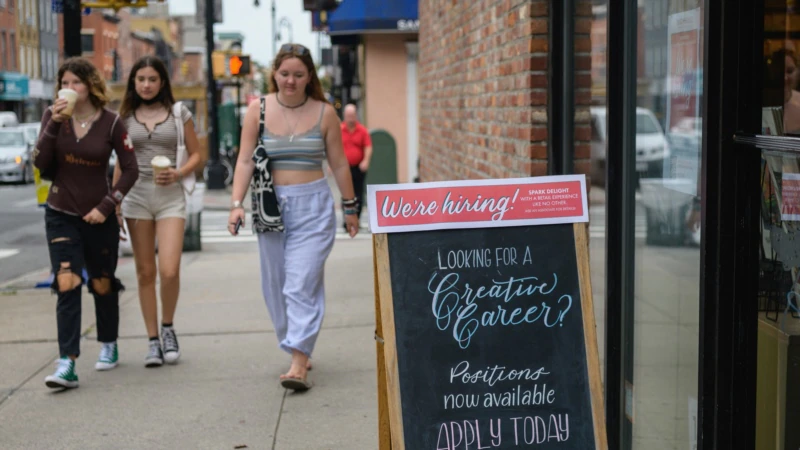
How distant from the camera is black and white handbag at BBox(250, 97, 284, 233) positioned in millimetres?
5910

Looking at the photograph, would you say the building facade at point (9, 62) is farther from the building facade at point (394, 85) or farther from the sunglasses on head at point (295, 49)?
the sunglasses on head at point (295, 49)

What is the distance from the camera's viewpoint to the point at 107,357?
6562 millimetres

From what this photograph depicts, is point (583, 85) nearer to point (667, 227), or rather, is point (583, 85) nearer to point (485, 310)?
point (667, 227)

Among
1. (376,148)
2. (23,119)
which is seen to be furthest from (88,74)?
(23,119)

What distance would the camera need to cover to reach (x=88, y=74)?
617cm

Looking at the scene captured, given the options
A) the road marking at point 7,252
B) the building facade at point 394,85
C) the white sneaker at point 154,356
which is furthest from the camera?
the building facade at point 394,85

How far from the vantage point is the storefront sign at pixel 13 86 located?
57.6m

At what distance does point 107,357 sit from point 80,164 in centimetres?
124

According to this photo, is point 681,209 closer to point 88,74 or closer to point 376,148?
point 88,74

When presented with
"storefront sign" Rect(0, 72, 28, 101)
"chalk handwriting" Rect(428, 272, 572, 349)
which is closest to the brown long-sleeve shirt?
"chalk handwriting" Rect(428, 272, 572, 349)

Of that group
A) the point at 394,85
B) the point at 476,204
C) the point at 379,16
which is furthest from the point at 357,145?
the point at 476,204

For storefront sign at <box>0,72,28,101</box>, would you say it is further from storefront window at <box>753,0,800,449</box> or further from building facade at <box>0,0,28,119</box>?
storefront window at <box>753,0,800,449</box>

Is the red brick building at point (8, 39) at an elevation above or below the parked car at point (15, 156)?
above

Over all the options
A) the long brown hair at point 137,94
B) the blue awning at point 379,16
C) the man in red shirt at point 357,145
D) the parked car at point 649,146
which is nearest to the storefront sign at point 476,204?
the parked car at point 649,146
